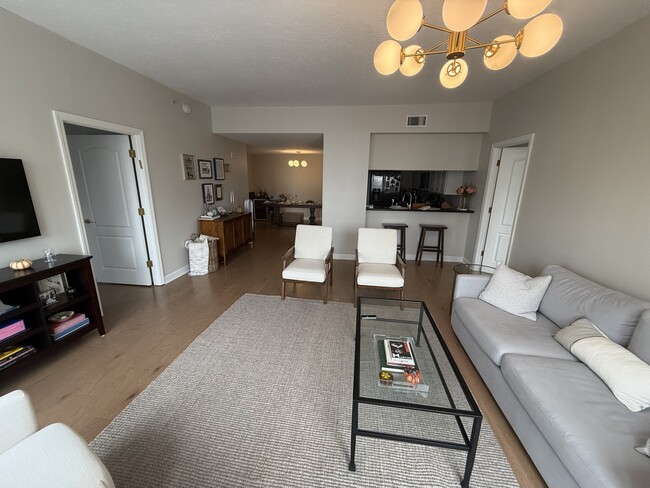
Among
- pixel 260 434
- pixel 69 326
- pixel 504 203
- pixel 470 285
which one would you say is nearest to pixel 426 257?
pixel 504 203

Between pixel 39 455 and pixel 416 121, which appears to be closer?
pixel 39 455

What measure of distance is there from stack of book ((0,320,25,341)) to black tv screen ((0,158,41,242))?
24.4 inches

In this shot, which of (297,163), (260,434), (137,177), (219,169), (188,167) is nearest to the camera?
(260,434)

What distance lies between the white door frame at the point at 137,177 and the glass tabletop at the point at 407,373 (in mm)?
2821

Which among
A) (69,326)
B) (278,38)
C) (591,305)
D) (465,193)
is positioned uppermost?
(278,38)

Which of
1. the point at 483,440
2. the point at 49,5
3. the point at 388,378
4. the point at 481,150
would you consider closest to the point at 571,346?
the point at 483,440

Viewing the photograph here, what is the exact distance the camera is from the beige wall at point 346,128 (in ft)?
13.8

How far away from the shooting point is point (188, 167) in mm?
4086

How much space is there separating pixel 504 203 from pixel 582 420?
3325 mm

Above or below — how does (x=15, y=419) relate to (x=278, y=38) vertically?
below

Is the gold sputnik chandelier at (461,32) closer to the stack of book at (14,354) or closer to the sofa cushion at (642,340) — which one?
the sofa cushion at (642,340)

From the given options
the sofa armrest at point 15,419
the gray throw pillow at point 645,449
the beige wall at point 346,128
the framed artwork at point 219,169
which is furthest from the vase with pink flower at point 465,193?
the sofa armrest at point 15,419

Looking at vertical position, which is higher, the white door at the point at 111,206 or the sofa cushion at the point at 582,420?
the white door at the point at 111,206

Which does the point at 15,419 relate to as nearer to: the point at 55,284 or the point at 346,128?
the point at 55,284
